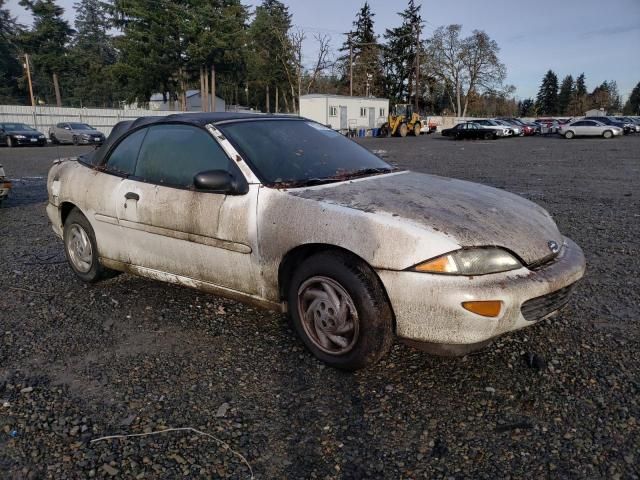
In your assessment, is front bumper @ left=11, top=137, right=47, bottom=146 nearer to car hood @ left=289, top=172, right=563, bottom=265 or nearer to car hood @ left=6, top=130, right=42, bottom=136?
car hood @ left=6, top=130, right=42, bottom=136

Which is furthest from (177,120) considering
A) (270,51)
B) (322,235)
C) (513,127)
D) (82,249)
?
(270,51)

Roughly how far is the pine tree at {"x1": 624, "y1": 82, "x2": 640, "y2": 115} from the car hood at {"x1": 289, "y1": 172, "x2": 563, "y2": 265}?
105842mm

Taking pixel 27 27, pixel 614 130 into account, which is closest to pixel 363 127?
pixel 614 130

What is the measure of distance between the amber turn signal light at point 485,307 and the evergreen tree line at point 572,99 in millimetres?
99450

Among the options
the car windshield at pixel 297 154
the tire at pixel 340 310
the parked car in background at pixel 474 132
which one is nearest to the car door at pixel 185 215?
the car windshield at pixel 297 154

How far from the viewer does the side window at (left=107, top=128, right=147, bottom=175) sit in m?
3.97

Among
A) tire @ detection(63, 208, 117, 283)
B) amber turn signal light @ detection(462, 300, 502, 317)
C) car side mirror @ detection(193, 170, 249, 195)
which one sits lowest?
tire @ detection(63, 208, 117, 283)

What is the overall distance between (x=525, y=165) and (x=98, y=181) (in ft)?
45.5

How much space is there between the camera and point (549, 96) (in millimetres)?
101938

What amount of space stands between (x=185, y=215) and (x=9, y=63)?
72654mm

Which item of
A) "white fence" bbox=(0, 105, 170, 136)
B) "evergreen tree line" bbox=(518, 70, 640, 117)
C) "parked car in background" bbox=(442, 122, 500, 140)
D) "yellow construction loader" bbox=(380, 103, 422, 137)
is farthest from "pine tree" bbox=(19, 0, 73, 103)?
"evergreen tree line" bbox=(518, 70, 640, 117)

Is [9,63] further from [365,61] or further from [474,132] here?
[474,132]

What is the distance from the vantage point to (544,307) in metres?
2.66

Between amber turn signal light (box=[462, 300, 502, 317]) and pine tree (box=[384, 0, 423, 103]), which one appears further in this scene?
pine tree (box=[384, 0, 423, 103])
